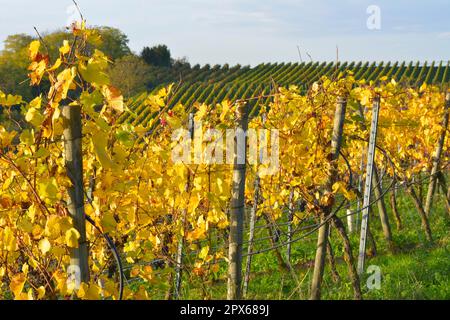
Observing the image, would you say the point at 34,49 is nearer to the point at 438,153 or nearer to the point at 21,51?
the point at 438,153

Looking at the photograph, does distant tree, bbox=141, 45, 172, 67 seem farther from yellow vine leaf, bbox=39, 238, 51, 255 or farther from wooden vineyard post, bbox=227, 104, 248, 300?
yellow vine leaf, bbox=39, 238, 51, 255

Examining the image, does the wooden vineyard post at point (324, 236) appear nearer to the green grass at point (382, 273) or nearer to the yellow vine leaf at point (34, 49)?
the green grass at point (382, 273)

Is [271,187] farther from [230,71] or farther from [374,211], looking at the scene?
[230,71]

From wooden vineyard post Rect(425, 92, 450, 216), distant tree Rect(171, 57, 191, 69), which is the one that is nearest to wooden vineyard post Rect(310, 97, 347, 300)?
wooden vineyard post Rect(425, 92, 450, 216)

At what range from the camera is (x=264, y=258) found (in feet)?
22.8

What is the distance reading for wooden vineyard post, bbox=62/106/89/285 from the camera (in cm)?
214

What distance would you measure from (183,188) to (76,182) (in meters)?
1.37

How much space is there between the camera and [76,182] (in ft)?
7.09

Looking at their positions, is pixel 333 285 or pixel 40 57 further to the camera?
pixel 333 285

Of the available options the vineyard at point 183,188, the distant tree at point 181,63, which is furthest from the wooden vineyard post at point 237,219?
the distant tree at point 181,63

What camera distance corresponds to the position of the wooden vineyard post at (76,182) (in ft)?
7.03

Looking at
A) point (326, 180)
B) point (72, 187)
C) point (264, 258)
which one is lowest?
point (264, 258)

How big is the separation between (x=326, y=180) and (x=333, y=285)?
1291mm
